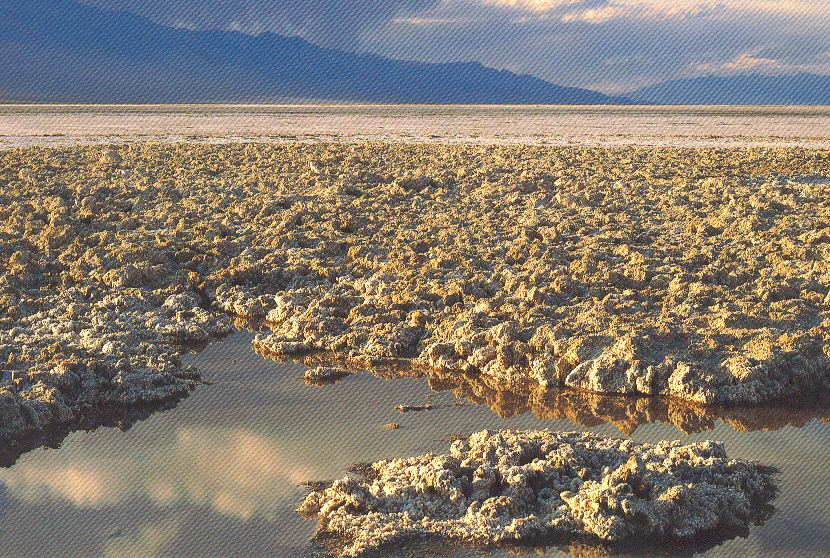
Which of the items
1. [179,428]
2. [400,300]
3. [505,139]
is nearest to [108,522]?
[179,428]

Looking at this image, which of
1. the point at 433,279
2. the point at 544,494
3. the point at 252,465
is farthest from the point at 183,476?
the point at 433,279

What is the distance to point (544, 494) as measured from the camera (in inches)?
241

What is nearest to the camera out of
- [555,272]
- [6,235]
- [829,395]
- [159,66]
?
[829,395]

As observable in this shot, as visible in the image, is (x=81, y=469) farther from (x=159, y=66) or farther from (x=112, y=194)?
(x=159, y=66)

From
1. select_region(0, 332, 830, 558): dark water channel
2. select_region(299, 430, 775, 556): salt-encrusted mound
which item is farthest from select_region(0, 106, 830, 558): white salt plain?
select_region(299, 430, 775, 556): salt-encrusted mound

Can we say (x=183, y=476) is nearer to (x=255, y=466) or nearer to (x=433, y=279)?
(x=255, y=466)

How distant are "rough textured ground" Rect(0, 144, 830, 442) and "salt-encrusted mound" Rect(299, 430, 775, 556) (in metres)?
1.74

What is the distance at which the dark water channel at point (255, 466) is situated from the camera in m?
5.84

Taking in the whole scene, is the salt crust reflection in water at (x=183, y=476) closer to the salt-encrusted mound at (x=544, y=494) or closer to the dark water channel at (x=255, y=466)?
the dark water channel at (x=255, y=466)

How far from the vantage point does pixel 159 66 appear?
643ft

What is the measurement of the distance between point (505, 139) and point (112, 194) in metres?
20.1

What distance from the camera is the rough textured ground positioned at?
848cm

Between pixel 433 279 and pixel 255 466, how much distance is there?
4.55 m

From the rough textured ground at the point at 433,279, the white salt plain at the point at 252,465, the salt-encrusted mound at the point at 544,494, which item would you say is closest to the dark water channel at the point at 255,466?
the white salt plain at the point at 252,465
